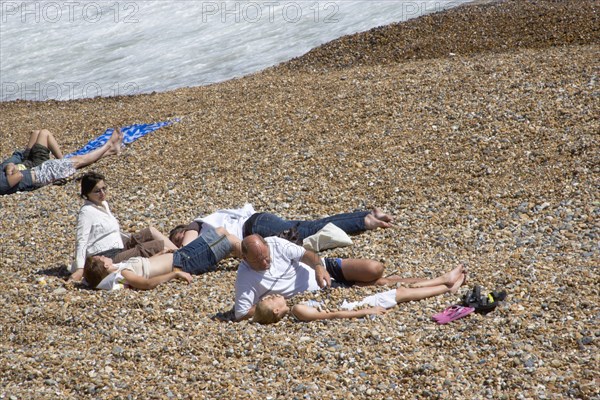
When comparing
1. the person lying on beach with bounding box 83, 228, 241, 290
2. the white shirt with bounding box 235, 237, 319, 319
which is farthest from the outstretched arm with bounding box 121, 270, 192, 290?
the white shirt with bounding box 235, 237, 319, 319

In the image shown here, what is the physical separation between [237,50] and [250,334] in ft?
44.4

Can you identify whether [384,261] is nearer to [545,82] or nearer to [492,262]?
[492,262]

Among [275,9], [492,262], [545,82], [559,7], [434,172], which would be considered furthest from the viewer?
[275,9]

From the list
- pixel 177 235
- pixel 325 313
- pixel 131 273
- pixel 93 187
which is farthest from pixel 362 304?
pixel 93 187

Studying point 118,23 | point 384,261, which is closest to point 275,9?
point 118,23

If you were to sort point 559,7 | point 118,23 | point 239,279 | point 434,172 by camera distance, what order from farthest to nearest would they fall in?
point 118,23, point 559,7, point 434,172, point 239,279

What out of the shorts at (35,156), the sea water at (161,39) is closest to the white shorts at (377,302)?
the shorts at (35,156)

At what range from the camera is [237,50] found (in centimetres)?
1858

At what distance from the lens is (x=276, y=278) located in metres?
6.30

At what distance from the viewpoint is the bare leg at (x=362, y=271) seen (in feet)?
21.0

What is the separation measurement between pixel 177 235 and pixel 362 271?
6.87 feet

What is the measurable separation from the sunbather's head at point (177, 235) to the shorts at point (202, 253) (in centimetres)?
Answer: 32

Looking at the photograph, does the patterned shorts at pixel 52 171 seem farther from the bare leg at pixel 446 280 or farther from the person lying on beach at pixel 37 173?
the bare leg at pixel 446 280

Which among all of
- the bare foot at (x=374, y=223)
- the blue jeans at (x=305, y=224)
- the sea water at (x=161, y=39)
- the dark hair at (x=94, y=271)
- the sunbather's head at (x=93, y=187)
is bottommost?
the sea water at (x=161, y=39)
